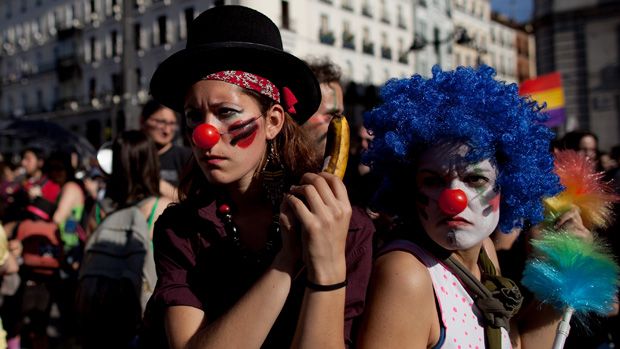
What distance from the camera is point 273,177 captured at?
180cm

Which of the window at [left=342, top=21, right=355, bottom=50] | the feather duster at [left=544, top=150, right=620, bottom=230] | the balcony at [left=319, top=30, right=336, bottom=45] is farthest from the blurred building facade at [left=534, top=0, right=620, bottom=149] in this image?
the feather duster at [left=544, top=150, right=620, bottom=230]

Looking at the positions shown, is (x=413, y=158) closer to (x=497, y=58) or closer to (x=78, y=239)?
(x=78, y=239)

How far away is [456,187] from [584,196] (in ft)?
2.13

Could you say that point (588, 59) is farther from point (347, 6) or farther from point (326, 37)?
point (347, 6)

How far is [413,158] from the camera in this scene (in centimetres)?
183

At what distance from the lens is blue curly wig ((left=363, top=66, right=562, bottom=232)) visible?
1769 mm

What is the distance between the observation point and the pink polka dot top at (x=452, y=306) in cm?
166

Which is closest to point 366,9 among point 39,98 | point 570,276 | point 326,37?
point 326,37

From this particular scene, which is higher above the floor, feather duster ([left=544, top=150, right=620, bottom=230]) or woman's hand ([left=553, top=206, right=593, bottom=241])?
feather duster ([left=544, top=150, right=620, bottom=230])

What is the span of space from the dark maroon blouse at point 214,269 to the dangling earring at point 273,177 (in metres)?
0.17

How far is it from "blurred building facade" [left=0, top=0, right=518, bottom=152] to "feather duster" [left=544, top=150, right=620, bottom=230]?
23.0 meters

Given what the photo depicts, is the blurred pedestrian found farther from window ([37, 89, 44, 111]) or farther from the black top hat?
window ([37, 89, 44, 111])

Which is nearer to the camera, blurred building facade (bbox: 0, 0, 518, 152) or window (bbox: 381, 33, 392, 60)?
blurred building facade (bbox: 0, 0, 518, 152)

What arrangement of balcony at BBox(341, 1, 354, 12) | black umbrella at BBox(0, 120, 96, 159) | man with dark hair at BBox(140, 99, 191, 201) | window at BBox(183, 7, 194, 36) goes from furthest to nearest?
balcony at BBox(341, 1, 354, 12) → black umbrella at BBox(0, 120, 96, 159) → man with dark hair at BBox(140, 99, 191, 201) → window at BBox(183, 7, 194, 36)
